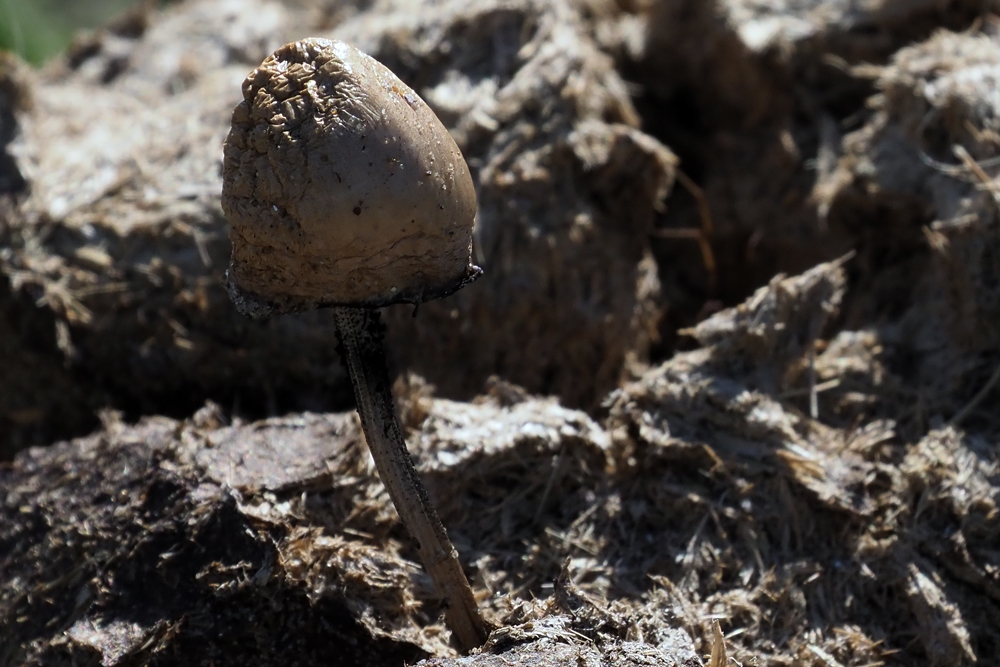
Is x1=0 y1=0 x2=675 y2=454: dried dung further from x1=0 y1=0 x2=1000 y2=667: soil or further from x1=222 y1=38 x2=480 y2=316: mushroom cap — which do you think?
x1=222 y1=38 x2=480 y2=316: mushroom cap

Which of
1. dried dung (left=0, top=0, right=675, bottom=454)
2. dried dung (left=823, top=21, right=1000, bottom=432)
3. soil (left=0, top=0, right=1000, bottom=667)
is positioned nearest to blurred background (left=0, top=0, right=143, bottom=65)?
soil (left=0, top=0, right=1000, bottom=667)

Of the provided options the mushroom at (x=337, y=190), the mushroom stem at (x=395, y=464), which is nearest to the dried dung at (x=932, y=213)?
the mushroom stem at (x=395, y=464)

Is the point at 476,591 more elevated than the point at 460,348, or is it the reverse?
the point at 460,348

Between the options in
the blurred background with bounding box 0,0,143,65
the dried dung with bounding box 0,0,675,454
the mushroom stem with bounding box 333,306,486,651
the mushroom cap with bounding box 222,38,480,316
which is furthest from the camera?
the blurred background with bounding box 0,0,143,65

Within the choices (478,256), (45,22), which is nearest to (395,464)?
(478,256)

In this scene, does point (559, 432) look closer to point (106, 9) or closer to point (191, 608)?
point (191, 608)

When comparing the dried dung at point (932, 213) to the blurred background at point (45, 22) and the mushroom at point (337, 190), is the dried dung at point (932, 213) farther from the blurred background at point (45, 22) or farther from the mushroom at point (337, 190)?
the blurred background at point (45, 22)

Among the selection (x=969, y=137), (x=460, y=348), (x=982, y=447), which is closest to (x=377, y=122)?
(x=460, y=348)

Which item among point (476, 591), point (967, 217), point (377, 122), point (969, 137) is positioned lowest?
point (476, 591)

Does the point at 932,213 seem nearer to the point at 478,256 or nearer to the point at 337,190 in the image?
the point at 478,256
